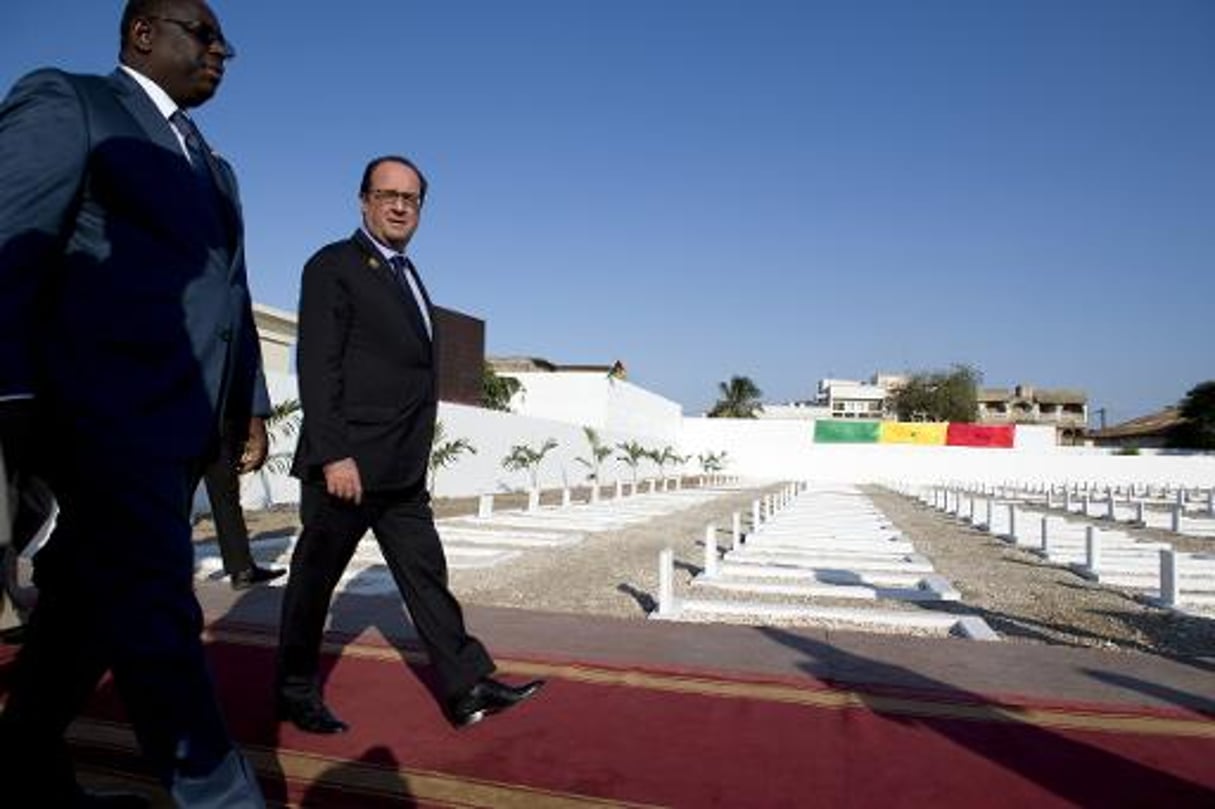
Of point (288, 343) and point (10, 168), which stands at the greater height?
point (288, 343)

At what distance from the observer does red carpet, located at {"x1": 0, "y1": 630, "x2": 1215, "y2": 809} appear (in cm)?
239

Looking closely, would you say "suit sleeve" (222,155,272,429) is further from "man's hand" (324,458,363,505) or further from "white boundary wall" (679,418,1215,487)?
"white boundary wall" (679,418,1215,487)

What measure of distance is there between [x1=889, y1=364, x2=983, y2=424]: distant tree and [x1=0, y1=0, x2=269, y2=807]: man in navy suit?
240ft

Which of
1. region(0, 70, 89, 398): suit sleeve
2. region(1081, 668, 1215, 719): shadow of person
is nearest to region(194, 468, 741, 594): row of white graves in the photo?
region(0, 70, 89, 398): suit sleeve

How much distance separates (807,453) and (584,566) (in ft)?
127

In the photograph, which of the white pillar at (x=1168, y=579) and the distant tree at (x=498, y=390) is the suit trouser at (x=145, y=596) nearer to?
the white pillar at (x=1168, y=579)

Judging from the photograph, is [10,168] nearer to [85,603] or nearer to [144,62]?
[144,62]

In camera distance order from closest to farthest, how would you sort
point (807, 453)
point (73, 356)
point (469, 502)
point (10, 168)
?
1. point (10, 168)
2. point (73, 356)
3. point (469, 502)
4. point (807, 453)

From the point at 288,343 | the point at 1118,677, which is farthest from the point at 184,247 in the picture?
the point at 288,343

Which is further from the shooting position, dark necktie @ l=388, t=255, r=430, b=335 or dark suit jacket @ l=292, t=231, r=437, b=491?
dark necktie @ l=388, t=255, r=430, b=335

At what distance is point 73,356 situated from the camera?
1796mm

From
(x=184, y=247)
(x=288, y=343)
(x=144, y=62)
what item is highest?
(x=288, y=343)


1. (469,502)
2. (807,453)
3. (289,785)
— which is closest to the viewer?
(289,785)

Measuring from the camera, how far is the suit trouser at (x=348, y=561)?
9.30 ft
